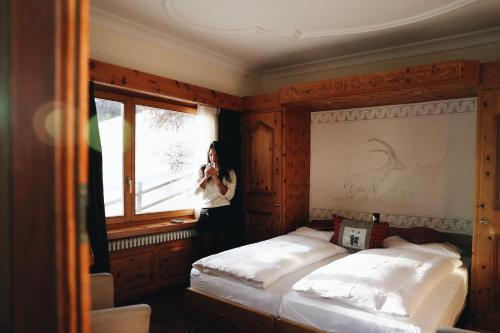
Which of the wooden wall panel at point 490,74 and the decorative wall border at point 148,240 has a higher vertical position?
the wooden wall panel at point 490,74

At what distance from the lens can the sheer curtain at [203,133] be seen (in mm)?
3932

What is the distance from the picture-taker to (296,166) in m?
4.13

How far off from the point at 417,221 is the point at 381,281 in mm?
1688

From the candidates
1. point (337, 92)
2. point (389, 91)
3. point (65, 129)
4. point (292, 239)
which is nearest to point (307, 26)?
point (337, 92)

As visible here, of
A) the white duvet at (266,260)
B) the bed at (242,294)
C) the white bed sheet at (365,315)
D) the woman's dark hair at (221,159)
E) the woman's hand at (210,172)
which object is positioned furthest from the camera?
the woman's dark hair at (221,159)

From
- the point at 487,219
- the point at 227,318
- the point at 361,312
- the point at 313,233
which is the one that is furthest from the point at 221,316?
the point at 487,219

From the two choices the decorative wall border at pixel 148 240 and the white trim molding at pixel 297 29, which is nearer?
the white trim molding at pixel 297 29

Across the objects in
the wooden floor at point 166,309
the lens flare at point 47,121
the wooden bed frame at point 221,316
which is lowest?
the wooden floor at point 166,309

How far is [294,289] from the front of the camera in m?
2.26

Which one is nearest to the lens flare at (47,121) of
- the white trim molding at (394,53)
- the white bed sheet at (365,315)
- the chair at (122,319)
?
the chair at (122,319)

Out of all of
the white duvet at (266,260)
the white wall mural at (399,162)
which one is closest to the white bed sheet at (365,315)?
the white duvet at (266,260)

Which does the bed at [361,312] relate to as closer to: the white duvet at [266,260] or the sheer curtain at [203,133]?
the white duvet at [266,260]

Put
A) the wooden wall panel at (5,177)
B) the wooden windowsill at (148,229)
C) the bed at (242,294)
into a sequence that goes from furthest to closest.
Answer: the wooden windowsill at (148,229), the bed at (242,294), the wooden wall panel at (5,177)

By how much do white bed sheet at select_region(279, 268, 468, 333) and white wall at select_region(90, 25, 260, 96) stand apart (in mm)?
2478
